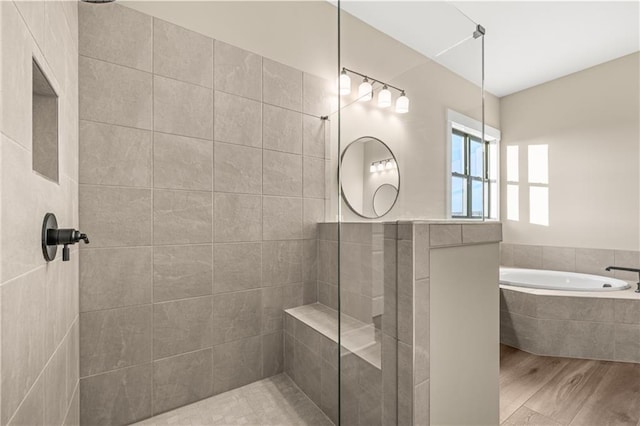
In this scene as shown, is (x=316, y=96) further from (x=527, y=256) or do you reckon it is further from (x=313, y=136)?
(x=527, y=256)

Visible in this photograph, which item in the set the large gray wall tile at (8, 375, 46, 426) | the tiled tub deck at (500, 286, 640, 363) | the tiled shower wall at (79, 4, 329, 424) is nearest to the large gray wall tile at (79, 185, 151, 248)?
the tiled shower wall at (79, 4, 329, 424)

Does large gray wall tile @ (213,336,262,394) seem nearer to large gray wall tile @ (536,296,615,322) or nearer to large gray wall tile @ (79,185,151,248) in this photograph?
large gray wall tile @ (79,185,151,248)

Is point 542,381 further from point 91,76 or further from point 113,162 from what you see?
point 91,76

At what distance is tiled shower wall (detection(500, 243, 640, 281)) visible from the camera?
2965 mm

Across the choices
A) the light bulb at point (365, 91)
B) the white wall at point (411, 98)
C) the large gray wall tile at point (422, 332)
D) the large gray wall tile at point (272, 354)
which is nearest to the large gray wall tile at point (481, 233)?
the white wall at point (411, 98)

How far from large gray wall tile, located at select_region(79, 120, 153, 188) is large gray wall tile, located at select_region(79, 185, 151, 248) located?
0.05m

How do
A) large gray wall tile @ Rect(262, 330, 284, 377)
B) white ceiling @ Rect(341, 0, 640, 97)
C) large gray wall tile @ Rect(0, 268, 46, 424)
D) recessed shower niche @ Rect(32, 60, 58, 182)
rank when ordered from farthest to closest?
1. large gray wall tile @ Rect(262, 330, 284, 377)
2. white ceiling @ Rect(341, 0, 640, 97)
3. recessed shower niche @ Rect(32, 60, 58, 182)
4. large gray wall tile @ Rect(0, 268, 46, 424)

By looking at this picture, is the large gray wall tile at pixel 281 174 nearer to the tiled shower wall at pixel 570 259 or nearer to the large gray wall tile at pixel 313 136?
the large gray wall tile at pixel 313 136

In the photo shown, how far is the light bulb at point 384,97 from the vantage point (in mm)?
1043

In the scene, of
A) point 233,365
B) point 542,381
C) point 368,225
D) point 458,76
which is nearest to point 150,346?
point 233,365

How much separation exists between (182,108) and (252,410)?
1651 millimetres

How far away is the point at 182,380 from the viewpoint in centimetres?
158

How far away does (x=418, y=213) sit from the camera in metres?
0.97

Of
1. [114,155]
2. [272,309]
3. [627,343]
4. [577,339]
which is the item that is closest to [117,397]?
[272,309]
